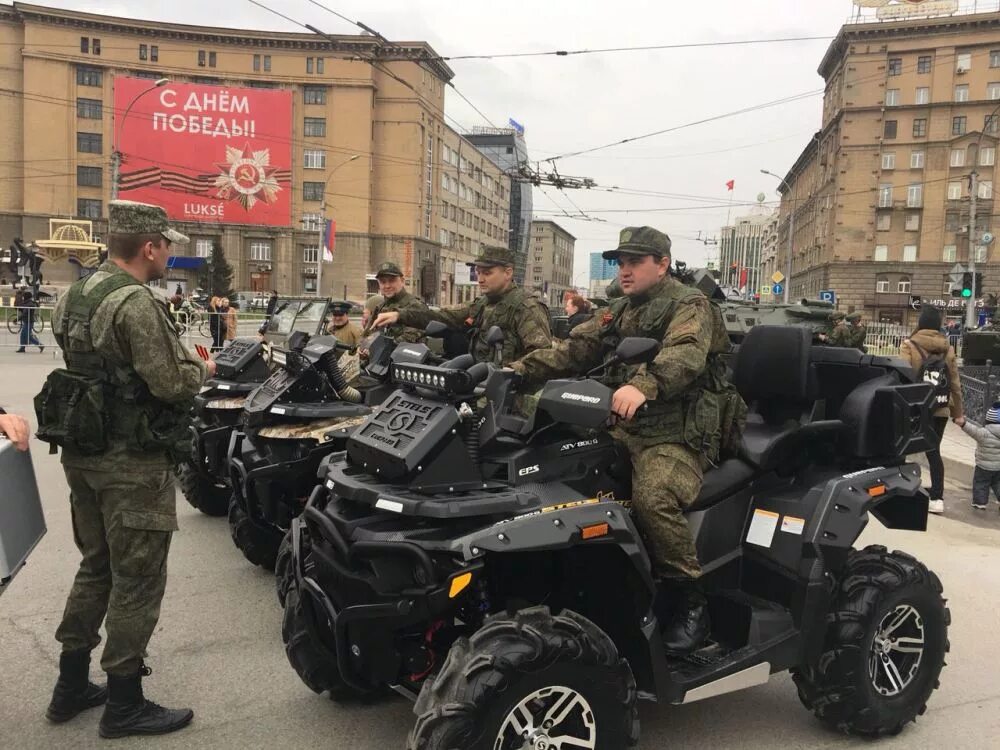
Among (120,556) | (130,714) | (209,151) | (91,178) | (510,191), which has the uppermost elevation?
(510,191)

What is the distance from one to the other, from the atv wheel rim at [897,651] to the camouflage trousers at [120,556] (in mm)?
3088

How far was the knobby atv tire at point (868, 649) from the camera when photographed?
3418 mm

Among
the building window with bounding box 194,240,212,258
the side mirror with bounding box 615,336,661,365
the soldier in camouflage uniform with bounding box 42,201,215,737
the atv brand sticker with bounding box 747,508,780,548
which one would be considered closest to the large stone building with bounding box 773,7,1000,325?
the building window with bounding box 194,240,212,258

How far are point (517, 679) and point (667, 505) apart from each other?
95 cm

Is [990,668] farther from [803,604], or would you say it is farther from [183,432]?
[183,432]

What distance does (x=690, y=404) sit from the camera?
3.44m

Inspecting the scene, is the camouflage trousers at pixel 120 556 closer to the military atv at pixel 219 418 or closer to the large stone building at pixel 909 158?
the military atv at pixel 219 418

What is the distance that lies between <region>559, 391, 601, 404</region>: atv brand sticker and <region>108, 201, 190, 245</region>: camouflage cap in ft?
6.27

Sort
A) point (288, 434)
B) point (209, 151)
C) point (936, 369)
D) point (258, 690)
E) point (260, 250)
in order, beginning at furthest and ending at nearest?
point (260, 250) < point (209, 151) < point (936, 369) < point (288, 434) < point (258, 690)

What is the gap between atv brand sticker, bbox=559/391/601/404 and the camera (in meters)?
2.92

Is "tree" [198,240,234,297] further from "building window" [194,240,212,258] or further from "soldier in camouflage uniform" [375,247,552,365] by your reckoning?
"soldier in camouflage uniform" [375,247,552,365]

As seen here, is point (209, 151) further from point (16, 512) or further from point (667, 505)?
point (667, 505)

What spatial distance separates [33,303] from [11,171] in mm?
52453

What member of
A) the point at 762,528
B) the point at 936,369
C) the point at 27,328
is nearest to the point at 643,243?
the point at 762,528
